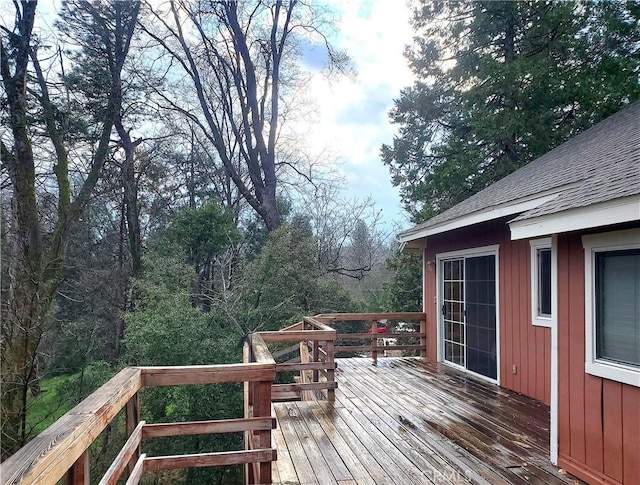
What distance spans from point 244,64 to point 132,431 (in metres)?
15.3

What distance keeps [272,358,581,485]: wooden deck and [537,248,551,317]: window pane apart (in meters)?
1.01

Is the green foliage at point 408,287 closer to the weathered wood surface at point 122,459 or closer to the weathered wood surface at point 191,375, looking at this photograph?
the weathered wood surface at point 191,375

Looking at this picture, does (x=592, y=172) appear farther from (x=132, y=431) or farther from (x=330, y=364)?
(x=132, y=431)

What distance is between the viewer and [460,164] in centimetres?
1091

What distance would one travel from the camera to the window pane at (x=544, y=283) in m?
4.72

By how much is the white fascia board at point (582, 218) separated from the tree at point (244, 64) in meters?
11.5

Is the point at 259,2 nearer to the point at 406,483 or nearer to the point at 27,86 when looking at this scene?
the point at 27,86

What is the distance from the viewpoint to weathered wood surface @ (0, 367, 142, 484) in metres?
1.19

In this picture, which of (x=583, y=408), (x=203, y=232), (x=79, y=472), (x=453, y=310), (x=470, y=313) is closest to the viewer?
(x=79, y=472)

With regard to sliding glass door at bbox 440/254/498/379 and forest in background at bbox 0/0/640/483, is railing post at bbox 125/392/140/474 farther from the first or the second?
forest in background at bbox 0/0/640/483

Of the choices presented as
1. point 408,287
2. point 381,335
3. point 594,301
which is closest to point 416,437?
point 594,301

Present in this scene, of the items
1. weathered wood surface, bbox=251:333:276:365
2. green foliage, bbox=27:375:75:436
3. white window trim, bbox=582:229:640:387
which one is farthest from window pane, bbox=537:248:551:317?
green foliage, bbox=27:375:75:436

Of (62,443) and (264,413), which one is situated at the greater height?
(62,443)

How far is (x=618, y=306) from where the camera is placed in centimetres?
263
